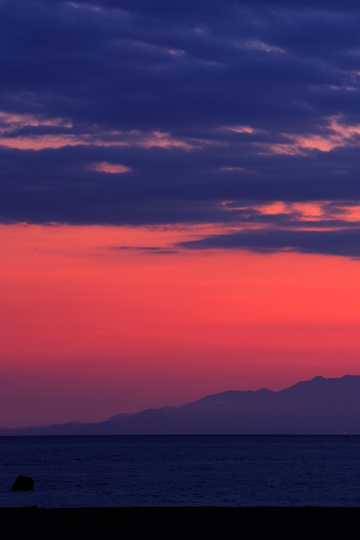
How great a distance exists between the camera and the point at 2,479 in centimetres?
8606

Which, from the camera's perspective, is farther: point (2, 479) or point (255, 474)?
point (255, 474)

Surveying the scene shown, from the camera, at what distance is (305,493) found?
224 feet

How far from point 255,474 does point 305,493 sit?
30.0 metres
